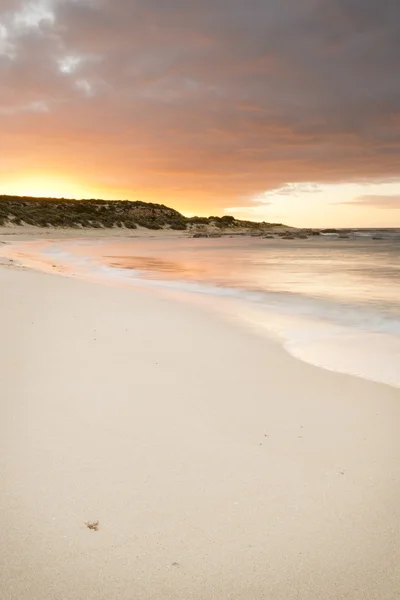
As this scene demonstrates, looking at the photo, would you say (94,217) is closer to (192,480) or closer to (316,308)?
(316,308)

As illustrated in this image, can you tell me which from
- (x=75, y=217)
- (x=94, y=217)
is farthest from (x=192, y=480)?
(x=94, y=217)

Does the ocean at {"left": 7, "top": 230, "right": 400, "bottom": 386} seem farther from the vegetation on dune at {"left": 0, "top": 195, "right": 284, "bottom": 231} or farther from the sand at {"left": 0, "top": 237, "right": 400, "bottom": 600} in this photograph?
the vegetation on dune at {"left": 0, "top": 195, "right": 284, "bottom": 231}

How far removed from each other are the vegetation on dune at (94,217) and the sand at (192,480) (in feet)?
192

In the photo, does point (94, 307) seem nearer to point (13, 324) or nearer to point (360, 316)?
point (13, 324)

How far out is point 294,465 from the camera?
2.93 m

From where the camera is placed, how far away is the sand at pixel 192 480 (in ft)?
6.77

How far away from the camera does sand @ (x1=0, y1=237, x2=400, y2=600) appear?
2.06 m

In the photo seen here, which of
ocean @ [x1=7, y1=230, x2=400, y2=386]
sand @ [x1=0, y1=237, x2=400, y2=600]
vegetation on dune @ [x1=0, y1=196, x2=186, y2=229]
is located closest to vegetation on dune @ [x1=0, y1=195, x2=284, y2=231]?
vegetation on dune @ [x1=0, y1=196, x2=186, y2=229]

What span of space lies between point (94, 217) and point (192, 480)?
7709 centimetres

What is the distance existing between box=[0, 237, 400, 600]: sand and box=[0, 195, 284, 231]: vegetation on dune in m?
58.4

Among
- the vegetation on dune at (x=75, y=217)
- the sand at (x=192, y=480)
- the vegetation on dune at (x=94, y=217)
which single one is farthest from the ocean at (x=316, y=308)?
the vegetation on dune at (x=94, y=217)

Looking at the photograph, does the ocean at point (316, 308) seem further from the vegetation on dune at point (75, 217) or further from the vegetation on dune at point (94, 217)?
the vegetation on dune at point (94, 217)

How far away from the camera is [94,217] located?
76250mm

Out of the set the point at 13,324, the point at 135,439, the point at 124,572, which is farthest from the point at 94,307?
the point at 124,572
